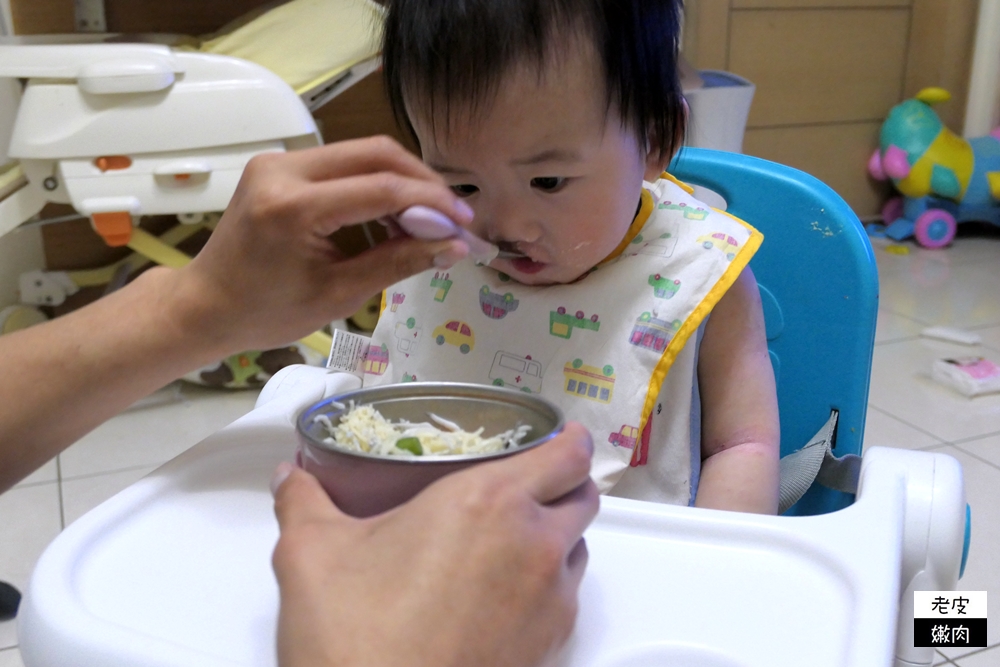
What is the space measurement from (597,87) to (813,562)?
0.44 meters

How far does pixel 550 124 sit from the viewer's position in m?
0.73

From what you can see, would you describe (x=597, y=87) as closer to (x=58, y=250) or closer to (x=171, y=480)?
(x=171, y=480)

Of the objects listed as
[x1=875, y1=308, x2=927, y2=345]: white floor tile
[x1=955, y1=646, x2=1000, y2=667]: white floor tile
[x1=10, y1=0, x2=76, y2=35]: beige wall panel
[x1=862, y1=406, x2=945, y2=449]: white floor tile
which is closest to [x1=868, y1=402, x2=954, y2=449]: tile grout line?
[x1=862, y1=406, x2=945, y2=449]: white floor tile

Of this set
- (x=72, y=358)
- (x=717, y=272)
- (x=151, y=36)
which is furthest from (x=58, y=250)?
(x=717, y=272)

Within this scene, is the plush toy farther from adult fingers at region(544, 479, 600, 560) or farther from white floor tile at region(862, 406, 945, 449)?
adult fingers at region(544, 479, 600, 560)

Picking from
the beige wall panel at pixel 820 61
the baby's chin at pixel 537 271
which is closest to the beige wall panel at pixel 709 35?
the beige wall panel at pixel 820 61

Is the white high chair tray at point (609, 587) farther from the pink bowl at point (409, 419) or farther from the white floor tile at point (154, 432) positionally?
the white floor tile at point (154, 432)

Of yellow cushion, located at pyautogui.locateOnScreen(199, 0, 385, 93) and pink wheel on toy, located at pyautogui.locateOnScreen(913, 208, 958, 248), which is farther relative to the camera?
pink wheel on toy, located at pyautogui.locateOnScreen(913, 208, 958, 248)

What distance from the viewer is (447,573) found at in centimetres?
37

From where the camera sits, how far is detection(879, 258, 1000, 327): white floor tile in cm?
247

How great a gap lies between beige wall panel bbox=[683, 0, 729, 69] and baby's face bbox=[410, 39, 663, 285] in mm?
2374

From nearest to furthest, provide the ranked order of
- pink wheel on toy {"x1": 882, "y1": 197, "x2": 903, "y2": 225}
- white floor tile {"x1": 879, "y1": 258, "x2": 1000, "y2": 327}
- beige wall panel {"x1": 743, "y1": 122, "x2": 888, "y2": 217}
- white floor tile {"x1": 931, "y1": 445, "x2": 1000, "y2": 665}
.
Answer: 1. white floor tile {"x1": 931, "y1": 445, "x2": 1000, "y2": 665}
2. white floor tile {"x1": 879, "y1": 258, "x2": 1000, "y2": 327}
3. beige wall panel {"x1": 743, "y1": 122, "x2": 888, "y2": 217}
4. pink wheel on toy {"x1": 882, "y1": 197, "x2": 903, "y2": 225}

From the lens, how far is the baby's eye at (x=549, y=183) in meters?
0.76

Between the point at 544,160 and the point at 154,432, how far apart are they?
1397 millimetres
